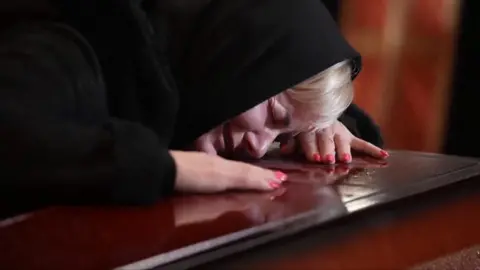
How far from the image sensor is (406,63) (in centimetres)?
133

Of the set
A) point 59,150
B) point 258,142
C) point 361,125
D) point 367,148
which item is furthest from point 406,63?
point 59,150

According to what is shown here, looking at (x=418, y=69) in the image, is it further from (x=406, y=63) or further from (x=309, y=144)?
(x=309, y=144)

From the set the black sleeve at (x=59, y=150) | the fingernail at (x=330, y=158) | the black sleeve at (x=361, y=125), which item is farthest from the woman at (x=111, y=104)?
the black sleeve at (x=361, y=125)

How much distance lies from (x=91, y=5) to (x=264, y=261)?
0.33m

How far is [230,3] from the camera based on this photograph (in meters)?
0.76

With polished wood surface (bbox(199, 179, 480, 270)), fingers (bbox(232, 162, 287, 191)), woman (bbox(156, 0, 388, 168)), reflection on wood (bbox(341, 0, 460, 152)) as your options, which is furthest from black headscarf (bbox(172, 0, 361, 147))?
reflection on wood (bbox(341, 0, 460, 152))

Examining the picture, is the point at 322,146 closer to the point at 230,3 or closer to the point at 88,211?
the point at 230,3

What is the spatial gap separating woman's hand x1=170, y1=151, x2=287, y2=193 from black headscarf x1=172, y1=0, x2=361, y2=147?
11cm

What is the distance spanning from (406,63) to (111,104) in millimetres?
773

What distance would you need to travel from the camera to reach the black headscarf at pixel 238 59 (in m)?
0.73

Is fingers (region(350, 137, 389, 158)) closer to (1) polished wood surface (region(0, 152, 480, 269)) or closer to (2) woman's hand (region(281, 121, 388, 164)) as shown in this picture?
(2) woman's hand (region(281, 121, 388, 164))

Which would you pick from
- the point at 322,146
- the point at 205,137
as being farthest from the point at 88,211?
the point at 322,146

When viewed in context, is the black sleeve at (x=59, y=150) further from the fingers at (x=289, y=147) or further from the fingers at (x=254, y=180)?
the fingers at (x=289, y=147)

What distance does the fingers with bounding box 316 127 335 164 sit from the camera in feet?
2.74
